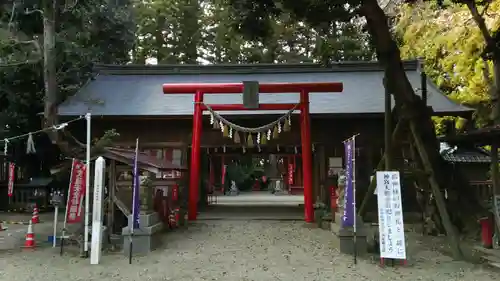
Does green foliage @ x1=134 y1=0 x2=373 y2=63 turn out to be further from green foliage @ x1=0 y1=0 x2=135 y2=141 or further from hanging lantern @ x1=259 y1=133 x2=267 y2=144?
hanging lantern @ x1=259 y1=133 x2=267 y2=144

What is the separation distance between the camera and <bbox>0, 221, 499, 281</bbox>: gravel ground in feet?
23.0

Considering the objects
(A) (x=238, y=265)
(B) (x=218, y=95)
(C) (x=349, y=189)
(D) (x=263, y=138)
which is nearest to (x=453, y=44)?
(D) (x=263, y=138)

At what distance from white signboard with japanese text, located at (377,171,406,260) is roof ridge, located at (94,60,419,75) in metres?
11.0

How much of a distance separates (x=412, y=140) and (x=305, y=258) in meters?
3.44

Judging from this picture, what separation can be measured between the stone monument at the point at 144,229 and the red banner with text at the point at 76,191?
3.36ft

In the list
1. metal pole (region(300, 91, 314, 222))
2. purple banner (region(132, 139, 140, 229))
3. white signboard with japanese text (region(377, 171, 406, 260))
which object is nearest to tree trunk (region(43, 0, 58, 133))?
purple banner (region(132, 139, 140, 229))

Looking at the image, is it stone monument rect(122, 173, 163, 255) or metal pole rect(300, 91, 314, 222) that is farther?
metal pole rect(300, 91, 314, 222)

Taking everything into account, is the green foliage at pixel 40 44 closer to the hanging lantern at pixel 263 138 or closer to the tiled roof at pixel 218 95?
the tiled roof at pixel 218 95

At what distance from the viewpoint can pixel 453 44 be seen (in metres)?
13.8

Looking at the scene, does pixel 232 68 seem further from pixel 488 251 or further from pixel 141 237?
pixel 488 251

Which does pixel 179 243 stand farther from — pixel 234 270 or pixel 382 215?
pixel 382 215

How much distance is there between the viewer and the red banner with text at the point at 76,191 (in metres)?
8.55

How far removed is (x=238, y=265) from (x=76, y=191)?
3509 millimetres

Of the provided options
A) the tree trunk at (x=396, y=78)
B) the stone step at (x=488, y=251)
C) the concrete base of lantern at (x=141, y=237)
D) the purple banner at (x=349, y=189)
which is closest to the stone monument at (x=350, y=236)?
the purple banner at (x=349, y=189)
